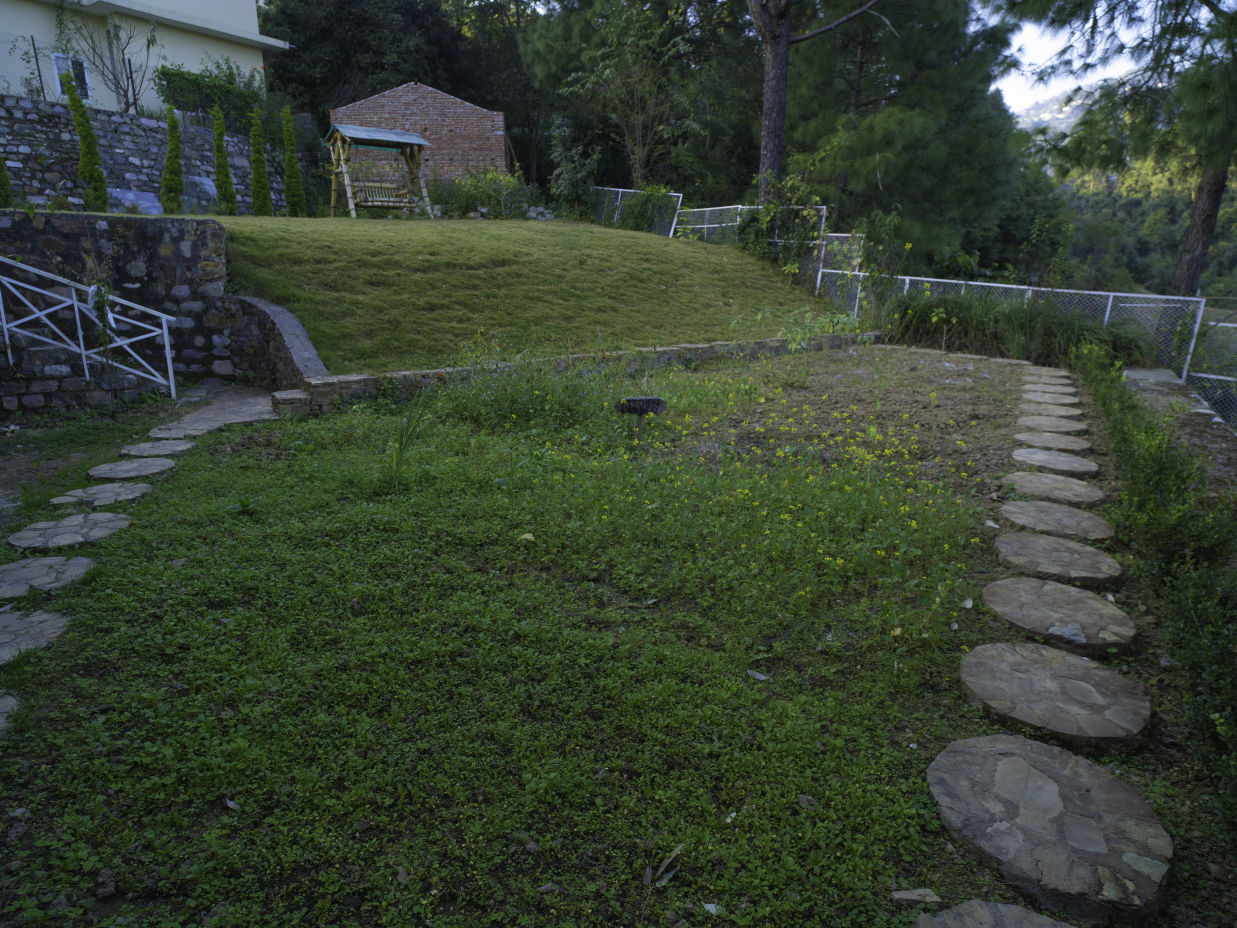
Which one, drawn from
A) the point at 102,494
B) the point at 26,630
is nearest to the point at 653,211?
the point at 102,494

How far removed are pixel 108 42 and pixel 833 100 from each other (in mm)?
15993

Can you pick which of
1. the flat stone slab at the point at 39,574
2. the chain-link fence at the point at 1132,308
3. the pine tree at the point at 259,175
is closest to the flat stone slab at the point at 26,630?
the flat stone slab at the point at 39,574

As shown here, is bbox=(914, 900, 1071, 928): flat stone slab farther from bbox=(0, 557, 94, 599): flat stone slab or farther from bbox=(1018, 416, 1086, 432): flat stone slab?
bbox=(1018, 416, 1086, 432): flat stone slab

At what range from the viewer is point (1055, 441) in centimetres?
460

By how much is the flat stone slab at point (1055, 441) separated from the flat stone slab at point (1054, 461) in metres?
0.08

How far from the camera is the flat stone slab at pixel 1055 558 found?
2.89m

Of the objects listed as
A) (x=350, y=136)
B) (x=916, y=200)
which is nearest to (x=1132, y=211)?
(x=916, y=200)

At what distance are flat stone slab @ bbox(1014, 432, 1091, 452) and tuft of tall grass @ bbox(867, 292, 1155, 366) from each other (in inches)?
121

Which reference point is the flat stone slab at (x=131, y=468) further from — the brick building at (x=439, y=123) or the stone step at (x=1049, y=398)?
the brick building at (x=439, y=123)

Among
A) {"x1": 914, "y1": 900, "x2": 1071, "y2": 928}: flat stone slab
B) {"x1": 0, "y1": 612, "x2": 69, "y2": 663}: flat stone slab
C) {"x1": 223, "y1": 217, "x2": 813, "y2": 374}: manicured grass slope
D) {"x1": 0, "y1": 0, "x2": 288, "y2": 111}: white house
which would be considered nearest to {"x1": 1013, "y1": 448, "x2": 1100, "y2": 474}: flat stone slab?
{"x1": 914, "y1": 900, "x2": 1071, "y2": 928}: flat stone slab

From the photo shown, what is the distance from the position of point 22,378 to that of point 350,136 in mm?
10089

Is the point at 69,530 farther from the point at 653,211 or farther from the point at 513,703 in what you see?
the point at 653,211

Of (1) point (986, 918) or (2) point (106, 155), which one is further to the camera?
(2) point (106, 155)

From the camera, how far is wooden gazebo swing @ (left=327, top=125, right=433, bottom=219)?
1336 centimetres
